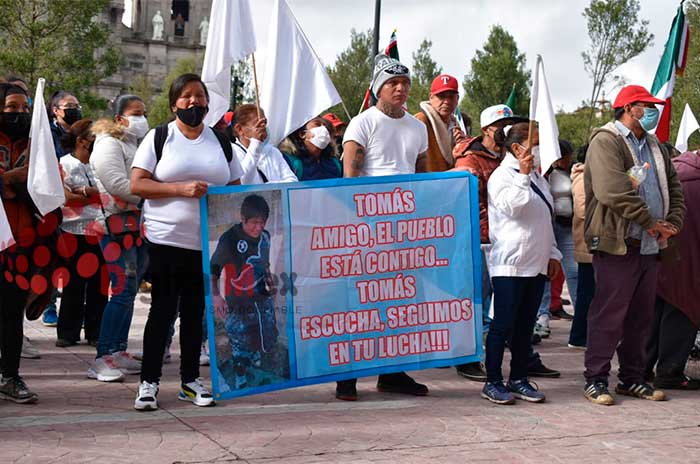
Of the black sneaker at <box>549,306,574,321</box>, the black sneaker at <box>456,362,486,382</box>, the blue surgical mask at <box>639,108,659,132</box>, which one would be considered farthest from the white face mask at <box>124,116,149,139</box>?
the black sneaker at <box>549,306,574,321</box>

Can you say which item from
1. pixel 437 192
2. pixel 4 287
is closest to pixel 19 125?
pixel 4 287

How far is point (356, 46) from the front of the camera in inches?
1615

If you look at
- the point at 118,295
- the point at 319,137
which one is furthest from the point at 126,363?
the point at 319,137

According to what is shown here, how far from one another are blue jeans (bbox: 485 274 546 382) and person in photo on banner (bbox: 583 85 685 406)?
1.51 ft

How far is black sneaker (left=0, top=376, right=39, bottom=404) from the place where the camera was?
5.88 m

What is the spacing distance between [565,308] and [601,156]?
22.0ft

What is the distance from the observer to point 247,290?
6.04 meters

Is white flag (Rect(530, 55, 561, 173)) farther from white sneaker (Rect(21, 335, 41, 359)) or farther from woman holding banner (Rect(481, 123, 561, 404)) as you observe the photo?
white sneaker (Rect(21, 335, 41, 359))

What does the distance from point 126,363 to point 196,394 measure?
1.35 m

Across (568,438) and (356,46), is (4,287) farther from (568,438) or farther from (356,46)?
(356,46)

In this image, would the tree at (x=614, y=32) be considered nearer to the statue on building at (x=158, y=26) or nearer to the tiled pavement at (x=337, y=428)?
the tiled pavement at (x=337, y=428)

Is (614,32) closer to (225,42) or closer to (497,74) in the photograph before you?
(497,74)

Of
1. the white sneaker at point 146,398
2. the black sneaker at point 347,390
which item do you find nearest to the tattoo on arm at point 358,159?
the black sneaker at point 347,390

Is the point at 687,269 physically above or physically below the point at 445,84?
below
